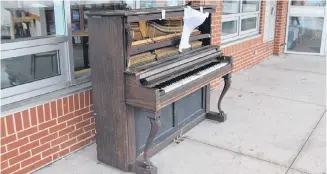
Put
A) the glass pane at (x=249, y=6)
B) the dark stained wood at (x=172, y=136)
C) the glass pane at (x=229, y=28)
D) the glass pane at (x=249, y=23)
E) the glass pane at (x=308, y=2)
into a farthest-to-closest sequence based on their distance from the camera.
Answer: the glass pane at (x=308, y=2) < the glass pane at (x=249, y=23) < the glass pane at (x=249, y=6) < the glass pane at (x=229, y=28) < the dark stained wood at (x=172, y=136)

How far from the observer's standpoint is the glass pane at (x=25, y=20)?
260 centimetres

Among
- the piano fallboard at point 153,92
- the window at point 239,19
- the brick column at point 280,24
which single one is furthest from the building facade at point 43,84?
the brick column at point 280,24

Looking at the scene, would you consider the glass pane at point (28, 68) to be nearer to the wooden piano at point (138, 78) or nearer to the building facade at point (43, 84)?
the building facade at point (43, 84)

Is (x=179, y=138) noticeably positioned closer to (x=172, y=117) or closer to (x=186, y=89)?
(x=172, y=117)

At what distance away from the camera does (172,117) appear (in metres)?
3.10

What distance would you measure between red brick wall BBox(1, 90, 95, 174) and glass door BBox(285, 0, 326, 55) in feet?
18.8

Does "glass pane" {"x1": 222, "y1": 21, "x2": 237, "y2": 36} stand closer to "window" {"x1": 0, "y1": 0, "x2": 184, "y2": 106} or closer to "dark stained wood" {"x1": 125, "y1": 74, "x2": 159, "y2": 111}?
"window" {"x1": 0, "y1": 0, "x2": 184, "y2": 106}

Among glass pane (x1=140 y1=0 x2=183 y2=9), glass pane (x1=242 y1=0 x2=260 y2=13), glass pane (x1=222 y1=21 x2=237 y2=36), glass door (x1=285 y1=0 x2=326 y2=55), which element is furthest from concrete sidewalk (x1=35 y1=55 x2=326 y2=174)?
glass door (x1=285 y1=0 x2=326 y2=55)

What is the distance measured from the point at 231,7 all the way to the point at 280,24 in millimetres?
2223

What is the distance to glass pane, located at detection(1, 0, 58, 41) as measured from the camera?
2.60 m

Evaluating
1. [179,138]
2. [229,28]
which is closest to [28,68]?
[179,138]

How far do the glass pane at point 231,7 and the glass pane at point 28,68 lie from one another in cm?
307

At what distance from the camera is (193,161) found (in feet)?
9.21

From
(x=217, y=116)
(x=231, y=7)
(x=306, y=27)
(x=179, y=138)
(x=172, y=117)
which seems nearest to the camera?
(x=172, y=117)
